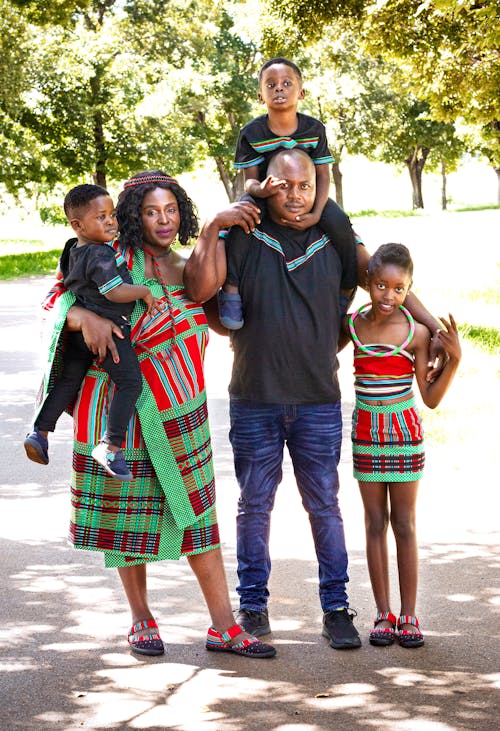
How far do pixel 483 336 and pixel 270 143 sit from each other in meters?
8.66

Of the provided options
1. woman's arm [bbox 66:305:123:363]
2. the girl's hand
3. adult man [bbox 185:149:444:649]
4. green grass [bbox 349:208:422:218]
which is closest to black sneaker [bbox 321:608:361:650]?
adult man [bbox 185:149:444:649]

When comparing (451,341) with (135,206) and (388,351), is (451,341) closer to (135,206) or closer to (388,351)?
(388,351)

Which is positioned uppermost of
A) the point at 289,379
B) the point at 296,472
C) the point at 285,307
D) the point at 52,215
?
the point at 52,215

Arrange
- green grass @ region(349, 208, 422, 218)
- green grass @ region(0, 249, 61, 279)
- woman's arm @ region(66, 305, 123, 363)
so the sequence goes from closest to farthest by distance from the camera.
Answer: woman's arm @ region(66, 305, 123, 363) < green grass @ region(0, 249, 61, 279) < green grass @ region(349, 208, 422, 218)

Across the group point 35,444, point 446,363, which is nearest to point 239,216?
point 446,363

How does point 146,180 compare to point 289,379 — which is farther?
point 289,379

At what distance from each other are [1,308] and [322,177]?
44.2 feet

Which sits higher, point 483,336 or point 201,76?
point 201,76

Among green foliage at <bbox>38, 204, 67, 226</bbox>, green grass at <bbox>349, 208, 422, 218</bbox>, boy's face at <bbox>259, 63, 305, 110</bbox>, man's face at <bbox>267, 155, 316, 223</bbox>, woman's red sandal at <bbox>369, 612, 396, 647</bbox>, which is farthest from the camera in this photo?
green grass at <bbox>349, 208, 422, 218</bbox>

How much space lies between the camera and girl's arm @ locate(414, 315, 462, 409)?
4348 millimetres

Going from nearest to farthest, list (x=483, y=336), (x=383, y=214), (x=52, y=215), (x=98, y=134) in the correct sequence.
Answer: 1. (x=483, y=336)
2. (x=98, y=134)
3. (x=52, y=215)
4. (x=383, y=214)

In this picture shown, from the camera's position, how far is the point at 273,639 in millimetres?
4531

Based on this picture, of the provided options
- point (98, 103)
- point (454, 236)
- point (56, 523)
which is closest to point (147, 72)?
point (98, 103)

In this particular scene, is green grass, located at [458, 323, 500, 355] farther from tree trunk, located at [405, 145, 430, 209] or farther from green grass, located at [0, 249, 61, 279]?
tree trunk, located at [405, 145, 430, 209]
